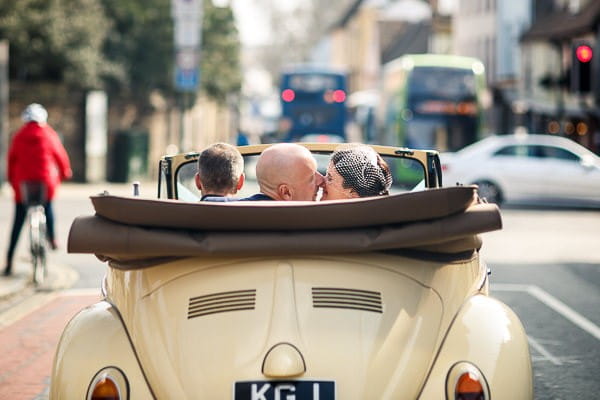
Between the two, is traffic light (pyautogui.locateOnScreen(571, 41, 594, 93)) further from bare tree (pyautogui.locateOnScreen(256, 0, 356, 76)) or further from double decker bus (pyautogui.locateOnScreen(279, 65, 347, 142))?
bare tree (pyautogui.locateOnScreen(256, 0, 356, 76))

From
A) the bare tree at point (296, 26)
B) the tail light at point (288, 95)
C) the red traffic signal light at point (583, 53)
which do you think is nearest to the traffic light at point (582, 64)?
the red traffic signal light at point (583, 53)

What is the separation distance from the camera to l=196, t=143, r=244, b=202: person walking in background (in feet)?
16.7

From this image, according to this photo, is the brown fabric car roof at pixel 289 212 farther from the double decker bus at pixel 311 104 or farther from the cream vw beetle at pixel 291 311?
the double decker bus at pixel 311 104

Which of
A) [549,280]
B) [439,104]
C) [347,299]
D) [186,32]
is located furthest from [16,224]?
[439,104]

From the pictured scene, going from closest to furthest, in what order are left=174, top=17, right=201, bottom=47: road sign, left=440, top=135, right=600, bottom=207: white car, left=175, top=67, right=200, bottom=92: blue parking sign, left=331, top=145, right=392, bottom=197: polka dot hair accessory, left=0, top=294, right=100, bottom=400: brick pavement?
left=331, top=145, right=392, bottom=197: polka dot hair accessory < left=0, top=294, right=100, bottom=400: brick pavement < left=440, top=135, right=600, bottom=207: white car < left=175, top=67, right=200, bottom=92: blue parking sign < left=174, top=17, right=201, bottom=47: road sign

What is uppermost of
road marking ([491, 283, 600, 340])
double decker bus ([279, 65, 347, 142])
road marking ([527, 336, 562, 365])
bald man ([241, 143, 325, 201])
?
double decker bus ([279, 65, 347, 142])

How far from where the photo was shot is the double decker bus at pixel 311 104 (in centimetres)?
4378

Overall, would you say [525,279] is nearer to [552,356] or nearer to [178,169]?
[552,356]

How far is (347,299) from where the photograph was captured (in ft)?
14.1

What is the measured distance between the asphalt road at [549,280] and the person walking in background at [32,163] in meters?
0.88

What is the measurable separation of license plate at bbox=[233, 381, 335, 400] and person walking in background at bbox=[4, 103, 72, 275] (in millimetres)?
8874

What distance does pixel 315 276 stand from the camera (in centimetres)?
431

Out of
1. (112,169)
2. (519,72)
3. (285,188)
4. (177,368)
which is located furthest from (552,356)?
(519,72)

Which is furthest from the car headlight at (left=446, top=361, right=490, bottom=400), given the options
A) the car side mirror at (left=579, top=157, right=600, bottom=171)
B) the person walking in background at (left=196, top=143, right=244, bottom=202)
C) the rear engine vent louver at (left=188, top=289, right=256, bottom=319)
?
the car side mirror at (left=579, top=157, right=600, bottom=171)
